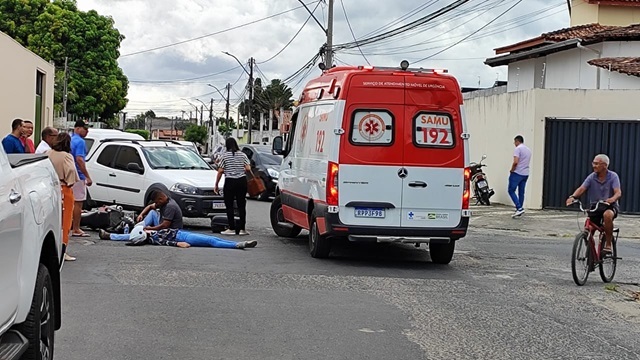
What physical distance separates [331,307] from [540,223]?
10916 mm

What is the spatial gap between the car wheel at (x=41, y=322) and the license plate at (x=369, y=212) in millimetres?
6400

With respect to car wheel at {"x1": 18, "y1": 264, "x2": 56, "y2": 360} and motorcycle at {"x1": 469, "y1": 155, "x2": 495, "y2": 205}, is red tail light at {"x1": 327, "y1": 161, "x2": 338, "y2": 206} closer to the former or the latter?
car wheel at {"x1": 18, "y1": 264, "x2": 56, "y2": 360}

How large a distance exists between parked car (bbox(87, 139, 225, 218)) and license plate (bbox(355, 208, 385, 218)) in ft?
16.0

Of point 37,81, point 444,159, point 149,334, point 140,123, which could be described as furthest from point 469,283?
point 140,123

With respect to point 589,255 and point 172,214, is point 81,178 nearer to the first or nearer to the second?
point 172,214

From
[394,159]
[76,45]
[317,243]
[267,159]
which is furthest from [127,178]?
[76,45]

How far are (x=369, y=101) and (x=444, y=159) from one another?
128 cm

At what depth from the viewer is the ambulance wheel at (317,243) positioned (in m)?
12.1

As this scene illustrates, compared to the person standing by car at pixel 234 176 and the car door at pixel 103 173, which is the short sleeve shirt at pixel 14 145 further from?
the car door at pixel 103 173

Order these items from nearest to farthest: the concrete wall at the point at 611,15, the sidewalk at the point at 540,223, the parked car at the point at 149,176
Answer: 1. the parked car at the point at 149,176
2. the sidewalk at the point at 540,223
3. the concrete wall at the point at 611,15

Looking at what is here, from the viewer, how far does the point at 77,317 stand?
26.0 ft

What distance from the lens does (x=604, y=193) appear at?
11.1 metres

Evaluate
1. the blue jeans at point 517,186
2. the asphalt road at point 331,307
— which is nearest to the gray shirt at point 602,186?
the asphalt road at point 331,307

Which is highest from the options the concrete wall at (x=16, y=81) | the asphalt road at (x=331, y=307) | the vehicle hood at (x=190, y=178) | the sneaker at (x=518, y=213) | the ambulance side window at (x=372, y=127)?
the concrete wall at (x=16, y=81)
